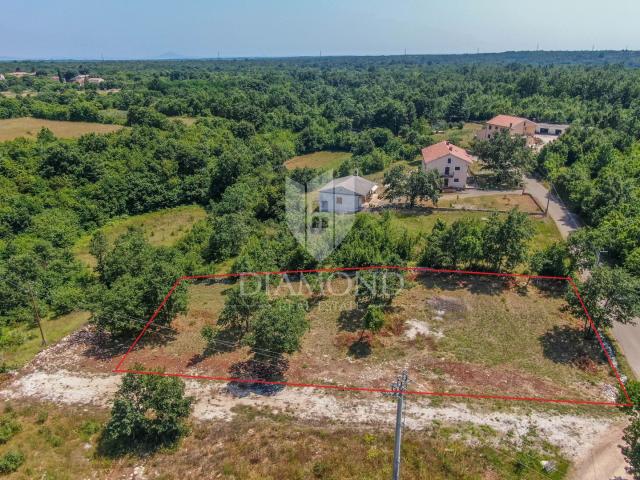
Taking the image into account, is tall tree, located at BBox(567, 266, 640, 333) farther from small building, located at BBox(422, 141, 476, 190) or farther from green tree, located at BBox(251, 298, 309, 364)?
small building, located at BBox(422, 141, 476, 190)

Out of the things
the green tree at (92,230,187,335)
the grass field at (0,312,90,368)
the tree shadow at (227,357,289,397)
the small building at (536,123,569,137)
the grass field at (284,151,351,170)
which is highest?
the small building at (536,123,569,137)

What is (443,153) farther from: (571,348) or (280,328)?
(280,328)

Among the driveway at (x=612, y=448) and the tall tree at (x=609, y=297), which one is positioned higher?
the tall tree at (x=609, y=297)

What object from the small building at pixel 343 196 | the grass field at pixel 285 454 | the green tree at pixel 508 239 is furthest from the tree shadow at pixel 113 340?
the small building at pixel 343 196

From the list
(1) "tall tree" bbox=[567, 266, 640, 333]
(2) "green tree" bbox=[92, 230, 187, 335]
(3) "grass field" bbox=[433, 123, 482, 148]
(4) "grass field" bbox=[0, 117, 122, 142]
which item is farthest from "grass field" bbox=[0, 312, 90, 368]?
(3) "grass field" bbox=[433, 123, 482, 148]

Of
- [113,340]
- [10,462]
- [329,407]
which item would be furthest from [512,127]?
[10,462]

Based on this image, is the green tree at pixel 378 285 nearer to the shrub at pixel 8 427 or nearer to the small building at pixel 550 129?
the shrub at pixel 8 427

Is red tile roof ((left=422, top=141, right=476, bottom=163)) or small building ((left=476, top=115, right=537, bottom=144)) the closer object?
red tile roof ((left=422, top=141, right=476, bottom=163))
